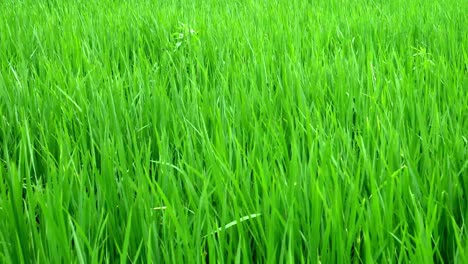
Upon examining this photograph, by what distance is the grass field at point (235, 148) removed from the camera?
755 mm

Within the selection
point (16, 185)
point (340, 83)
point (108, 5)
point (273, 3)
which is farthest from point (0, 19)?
point (16, 185)

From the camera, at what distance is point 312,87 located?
147 cm

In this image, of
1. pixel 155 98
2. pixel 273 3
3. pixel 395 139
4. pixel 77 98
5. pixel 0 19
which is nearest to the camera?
pixel 395 139

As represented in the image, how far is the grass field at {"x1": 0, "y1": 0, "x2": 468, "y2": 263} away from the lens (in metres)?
0.76

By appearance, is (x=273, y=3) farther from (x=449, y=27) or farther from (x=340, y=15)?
(x=449, y=27)

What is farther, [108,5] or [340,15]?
[108,5]

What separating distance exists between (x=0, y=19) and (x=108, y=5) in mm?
702

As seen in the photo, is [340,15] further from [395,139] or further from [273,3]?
[395,139]

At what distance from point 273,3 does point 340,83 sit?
5.70 feet

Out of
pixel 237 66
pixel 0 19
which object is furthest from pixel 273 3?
pixel 237 66

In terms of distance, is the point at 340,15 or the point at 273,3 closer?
the point at 340,15

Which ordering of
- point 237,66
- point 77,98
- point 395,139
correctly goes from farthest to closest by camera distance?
point 237,66 < point 77,98 < point 395,139

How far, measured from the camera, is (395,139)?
→ 1027 millimetres

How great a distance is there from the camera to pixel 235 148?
1.00 m
